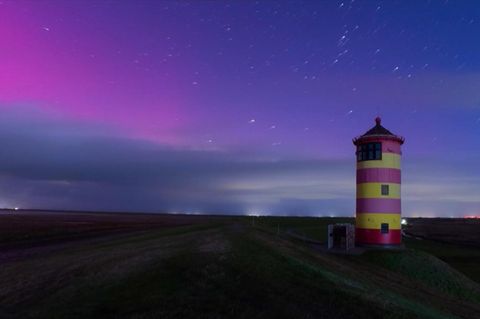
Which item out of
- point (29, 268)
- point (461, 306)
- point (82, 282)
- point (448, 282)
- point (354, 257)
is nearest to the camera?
point (82, 282)

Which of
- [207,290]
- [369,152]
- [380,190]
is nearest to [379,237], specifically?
[380,190]

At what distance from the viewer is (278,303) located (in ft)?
46.5

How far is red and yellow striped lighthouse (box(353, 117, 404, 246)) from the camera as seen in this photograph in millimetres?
37250

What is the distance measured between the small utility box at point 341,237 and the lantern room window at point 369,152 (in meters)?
6.58

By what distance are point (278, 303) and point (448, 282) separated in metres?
21.4

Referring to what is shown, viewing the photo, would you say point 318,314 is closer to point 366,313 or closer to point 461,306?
point 366,313

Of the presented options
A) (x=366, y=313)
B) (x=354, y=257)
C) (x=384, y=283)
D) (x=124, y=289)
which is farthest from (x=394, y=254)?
(x=124, y=289)

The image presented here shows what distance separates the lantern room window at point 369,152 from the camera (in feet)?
123

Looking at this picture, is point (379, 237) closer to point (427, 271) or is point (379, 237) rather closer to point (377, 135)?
point (427, 271)

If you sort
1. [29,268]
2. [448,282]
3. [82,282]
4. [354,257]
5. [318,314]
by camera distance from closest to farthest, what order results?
[318,314]
[82,282]
[29,268]
[448,282]
[354,257]

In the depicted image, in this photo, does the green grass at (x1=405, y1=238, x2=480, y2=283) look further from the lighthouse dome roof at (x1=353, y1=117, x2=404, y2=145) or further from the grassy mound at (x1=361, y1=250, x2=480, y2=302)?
the lighthouse dome roof at (x1=353, y1=117, x2=404, y2=145)

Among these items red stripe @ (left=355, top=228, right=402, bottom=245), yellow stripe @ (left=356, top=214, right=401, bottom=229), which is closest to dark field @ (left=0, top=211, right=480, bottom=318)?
red stripe @ (left=355, top=228, right=402, bottom=245)

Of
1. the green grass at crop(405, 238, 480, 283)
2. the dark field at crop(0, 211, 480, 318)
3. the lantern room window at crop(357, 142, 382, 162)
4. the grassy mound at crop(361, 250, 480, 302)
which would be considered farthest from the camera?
the green grass at crop(405, 238, 480, 283)

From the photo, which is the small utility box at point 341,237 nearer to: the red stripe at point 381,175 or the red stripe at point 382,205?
the red stripe at point 382,205
